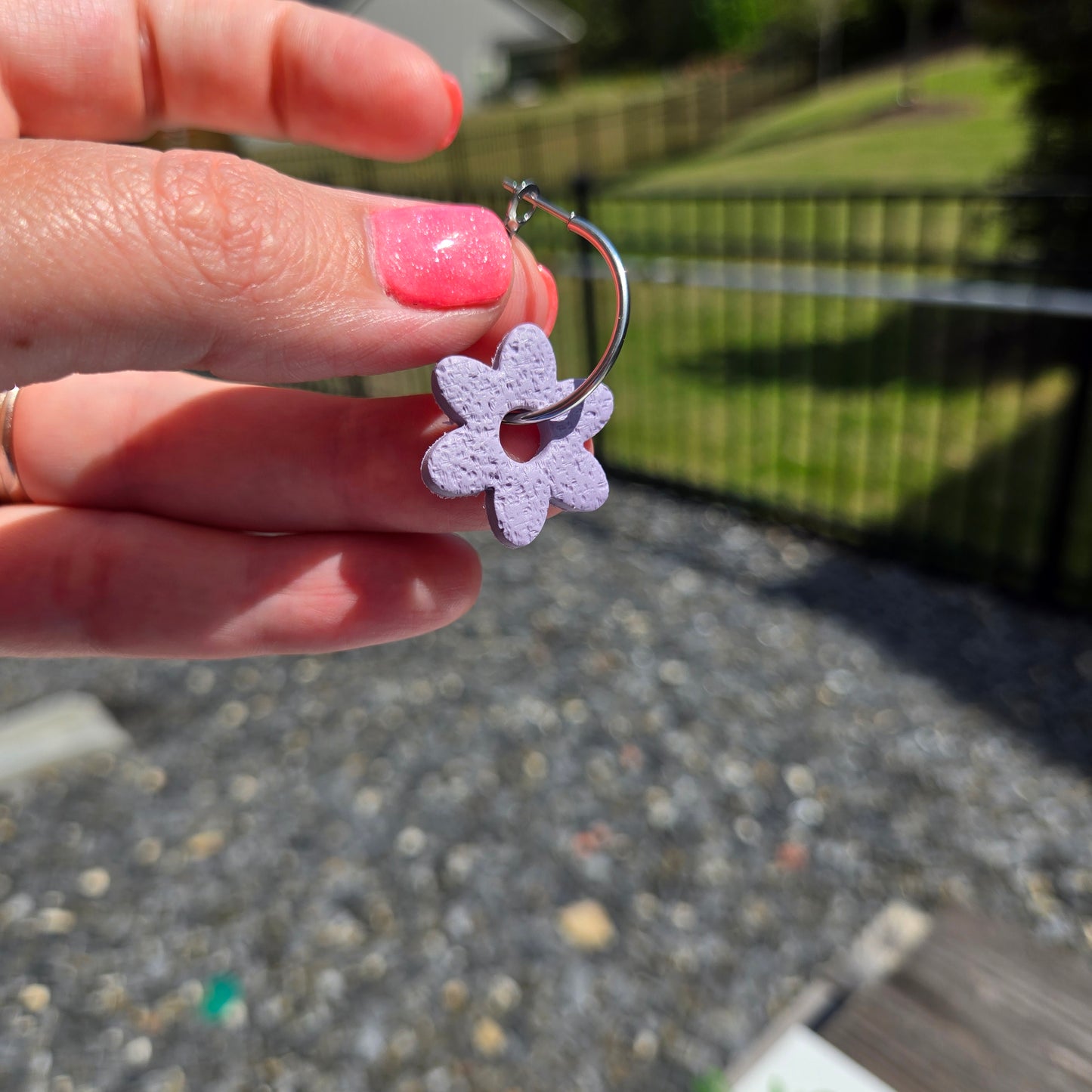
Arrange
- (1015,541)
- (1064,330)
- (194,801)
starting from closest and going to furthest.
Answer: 1. (194,801)
2. (1015,541)
3. (1064,330)

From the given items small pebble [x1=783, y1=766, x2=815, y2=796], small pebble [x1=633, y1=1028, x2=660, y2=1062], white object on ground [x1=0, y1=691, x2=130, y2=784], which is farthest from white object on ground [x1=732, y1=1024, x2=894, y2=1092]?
white object on ground [x1=0, y1=691, x2=130, y2=784]

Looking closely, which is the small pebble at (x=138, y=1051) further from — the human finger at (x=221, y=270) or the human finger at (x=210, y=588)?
the human finger at (x=221, y=270)

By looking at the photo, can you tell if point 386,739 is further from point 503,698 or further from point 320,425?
point 320,425

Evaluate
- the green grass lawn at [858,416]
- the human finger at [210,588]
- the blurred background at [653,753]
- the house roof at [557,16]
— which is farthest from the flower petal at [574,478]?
the house roof at [557,16]

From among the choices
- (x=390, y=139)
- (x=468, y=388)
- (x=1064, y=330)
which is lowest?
(x=1064, y=330)

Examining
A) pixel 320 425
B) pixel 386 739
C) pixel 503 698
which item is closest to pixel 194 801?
pixel 386 739

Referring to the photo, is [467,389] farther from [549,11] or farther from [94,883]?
[549,11]

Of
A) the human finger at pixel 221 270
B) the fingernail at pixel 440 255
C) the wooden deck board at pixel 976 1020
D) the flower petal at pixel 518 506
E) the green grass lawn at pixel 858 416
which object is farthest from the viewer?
the green grass lawn at pixel 858 416
